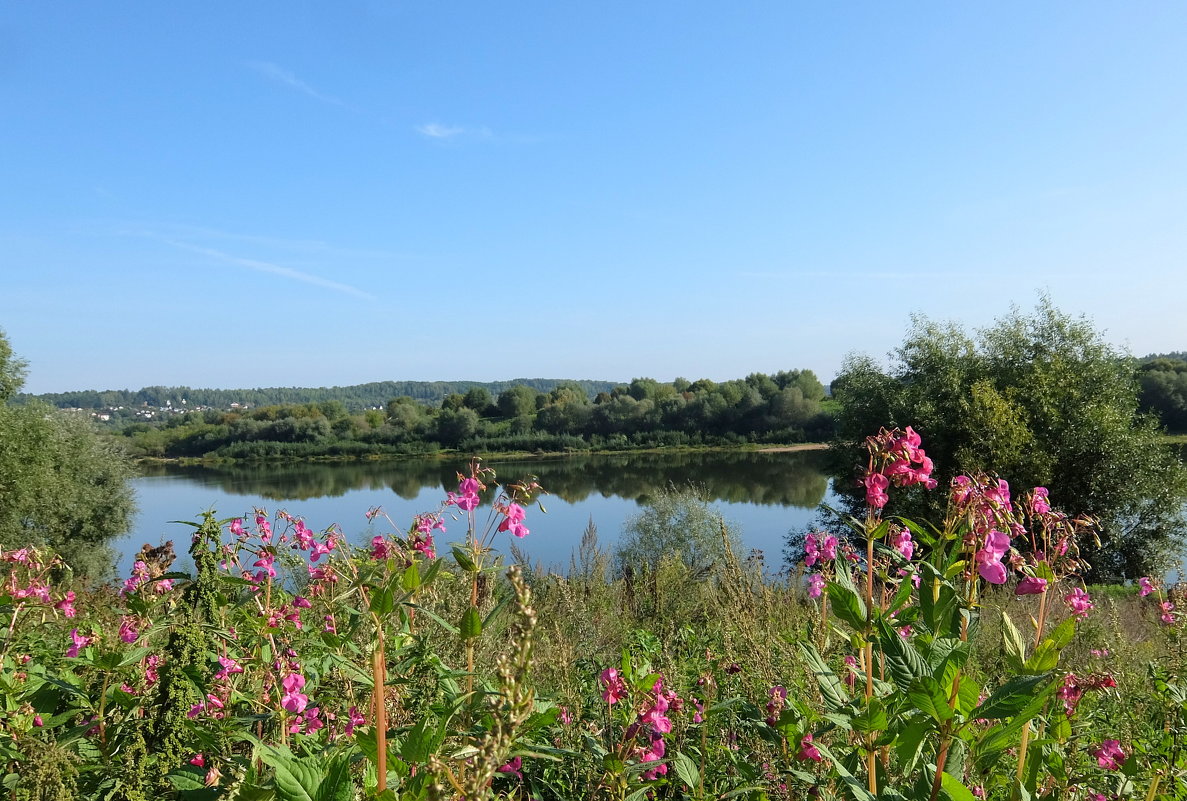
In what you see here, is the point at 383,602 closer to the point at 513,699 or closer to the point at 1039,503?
the point at 513,699

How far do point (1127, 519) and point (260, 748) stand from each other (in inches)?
762

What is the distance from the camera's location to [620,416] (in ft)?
200

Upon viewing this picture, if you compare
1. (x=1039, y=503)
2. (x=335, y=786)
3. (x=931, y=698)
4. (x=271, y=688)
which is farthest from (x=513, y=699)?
(x=1039, y=503)

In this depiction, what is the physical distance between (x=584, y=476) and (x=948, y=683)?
43.2 metres

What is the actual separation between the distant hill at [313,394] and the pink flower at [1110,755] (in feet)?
394

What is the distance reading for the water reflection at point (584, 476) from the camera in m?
34.6

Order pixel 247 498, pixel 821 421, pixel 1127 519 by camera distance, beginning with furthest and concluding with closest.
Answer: pixel 821 421 → pixel 247 498 → pixel 1127 519

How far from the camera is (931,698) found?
0.88 m

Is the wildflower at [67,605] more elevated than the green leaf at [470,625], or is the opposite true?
the green leaf at [470,625]

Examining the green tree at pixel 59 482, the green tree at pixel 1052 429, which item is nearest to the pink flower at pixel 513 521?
the green tree at pixel 1052 429

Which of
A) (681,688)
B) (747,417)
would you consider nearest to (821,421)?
(747,417)

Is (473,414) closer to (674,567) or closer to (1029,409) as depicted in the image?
(1029,409)

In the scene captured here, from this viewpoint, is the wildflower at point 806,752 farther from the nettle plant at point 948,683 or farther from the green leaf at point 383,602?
the green leaf at point 383,602

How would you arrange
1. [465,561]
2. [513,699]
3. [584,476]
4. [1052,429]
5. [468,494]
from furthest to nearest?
[584,476]
[1052,429]
[468,494]
[465,561]
[513,699]
